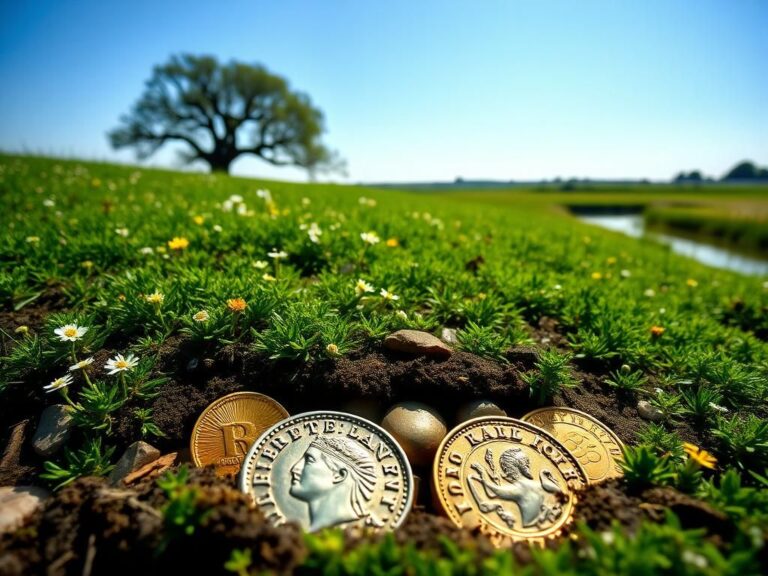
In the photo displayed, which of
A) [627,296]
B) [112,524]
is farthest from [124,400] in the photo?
[627,296]

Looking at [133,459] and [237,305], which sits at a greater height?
[237,305]

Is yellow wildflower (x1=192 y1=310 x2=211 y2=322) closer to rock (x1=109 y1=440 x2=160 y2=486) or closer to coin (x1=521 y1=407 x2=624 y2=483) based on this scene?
rock (x1=109 y1=440 x2=160 y2=486)

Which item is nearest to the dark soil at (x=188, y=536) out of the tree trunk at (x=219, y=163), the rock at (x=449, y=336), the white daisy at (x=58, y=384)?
the white daisy at (x=58, y=384)

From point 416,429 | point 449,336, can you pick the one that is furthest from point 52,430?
point 449,336

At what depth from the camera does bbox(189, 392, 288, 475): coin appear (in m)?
2.05

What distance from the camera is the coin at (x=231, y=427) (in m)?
2.05

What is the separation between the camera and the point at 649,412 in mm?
2535

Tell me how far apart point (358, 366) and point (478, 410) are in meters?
0.73

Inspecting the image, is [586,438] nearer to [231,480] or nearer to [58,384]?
[231,480]

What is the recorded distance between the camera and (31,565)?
1496 mm

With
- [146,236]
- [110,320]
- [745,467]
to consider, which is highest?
[146,236]

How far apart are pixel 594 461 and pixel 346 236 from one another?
11.0 feet

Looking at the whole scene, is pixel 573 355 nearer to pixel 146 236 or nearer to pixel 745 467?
pixel 745 467

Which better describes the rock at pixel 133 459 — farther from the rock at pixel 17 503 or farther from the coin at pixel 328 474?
the coin at pixel 328 474
